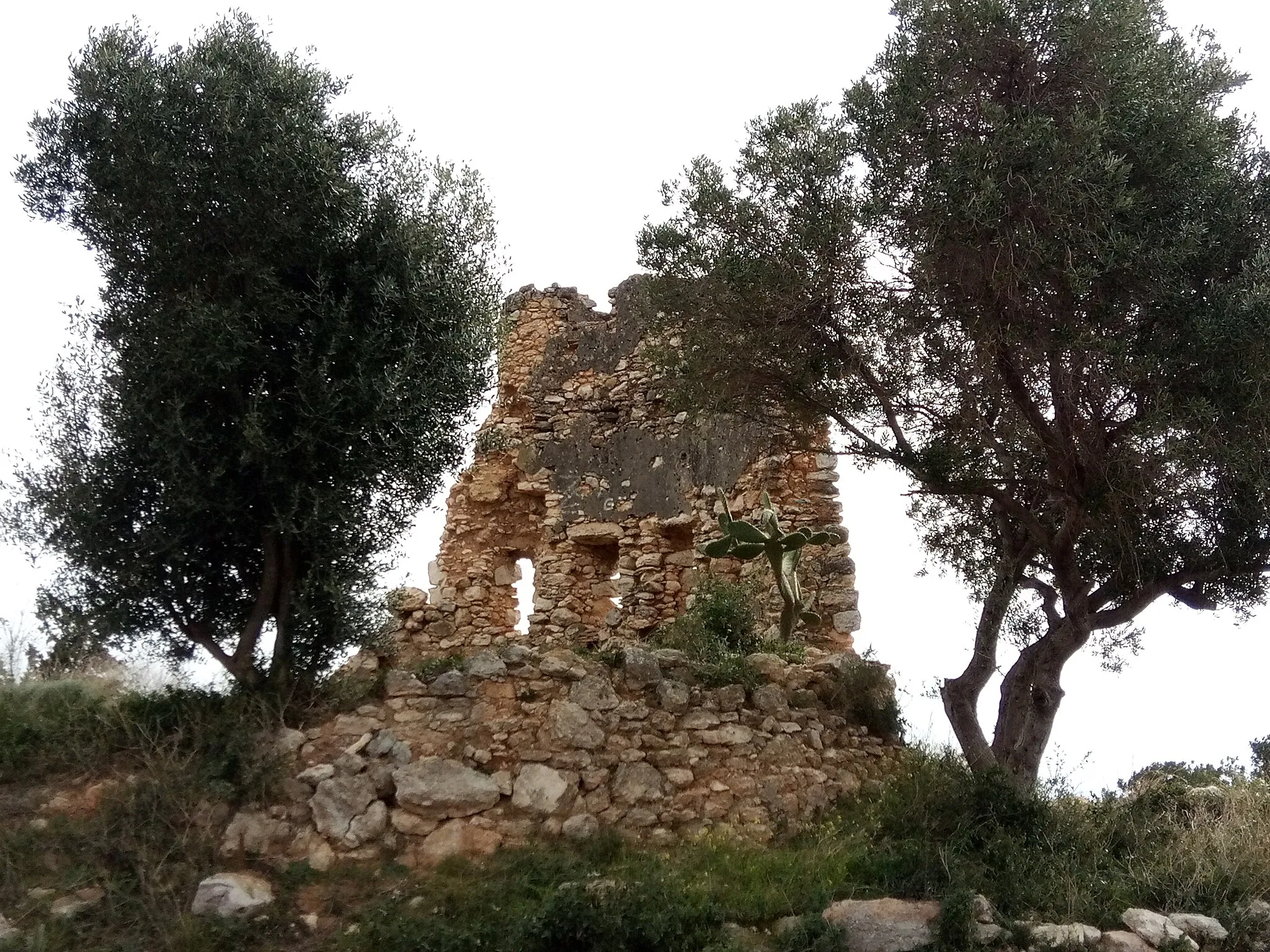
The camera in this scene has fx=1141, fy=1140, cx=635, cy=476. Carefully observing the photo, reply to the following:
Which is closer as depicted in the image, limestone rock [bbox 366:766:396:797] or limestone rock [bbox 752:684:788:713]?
limestone rock [bbox 366:766:396:797]

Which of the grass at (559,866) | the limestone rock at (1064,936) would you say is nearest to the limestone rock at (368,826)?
the grass at (559,866)

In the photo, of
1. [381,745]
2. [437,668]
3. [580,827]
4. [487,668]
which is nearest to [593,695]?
[487,668]

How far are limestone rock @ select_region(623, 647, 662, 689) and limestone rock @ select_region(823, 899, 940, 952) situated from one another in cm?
255

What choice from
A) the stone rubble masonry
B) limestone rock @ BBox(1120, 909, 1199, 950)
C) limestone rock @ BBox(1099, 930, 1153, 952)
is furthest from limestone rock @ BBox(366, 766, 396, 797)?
limestone rock @ BBox(1120, 909, 1199, 950)

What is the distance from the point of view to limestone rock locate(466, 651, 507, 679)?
9.23 metres

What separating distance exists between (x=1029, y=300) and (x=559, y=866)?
228 inches

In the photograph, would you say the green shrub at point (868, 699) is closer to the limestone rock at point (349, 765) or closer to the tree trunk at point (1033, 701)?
the tree trunk at point (1033, 701)

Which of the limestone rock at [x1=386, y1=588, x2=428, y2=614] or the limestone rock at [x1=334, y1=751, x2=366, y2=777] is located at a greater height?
the limestone rock at [x1=386, y1=588, x2=428, y2=614]

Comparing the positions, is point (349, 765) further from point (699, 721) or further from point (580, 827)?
point (699, 721)

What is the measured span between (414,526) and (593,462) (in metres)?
4.64

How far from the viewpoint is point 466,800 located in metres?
8.54

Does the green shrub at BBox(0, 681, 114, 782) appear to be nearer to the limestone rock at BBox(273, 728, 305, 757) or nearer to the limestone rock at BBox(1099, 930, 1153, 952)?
the limestone rock at BBox(273, 728, 305, 757)

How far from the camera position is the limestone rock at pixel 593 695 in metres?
9.19

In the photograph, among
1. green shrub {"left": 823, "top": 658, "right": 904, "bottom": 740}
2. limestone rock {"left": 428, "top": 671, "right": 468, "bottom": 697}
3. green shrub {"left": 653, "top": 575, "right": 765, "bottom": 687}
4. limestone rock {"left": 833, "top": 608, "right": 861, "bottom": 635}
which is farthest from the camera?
limestone rock {"left": 833, "top": 608, "right": 861, "bottom": 635}
